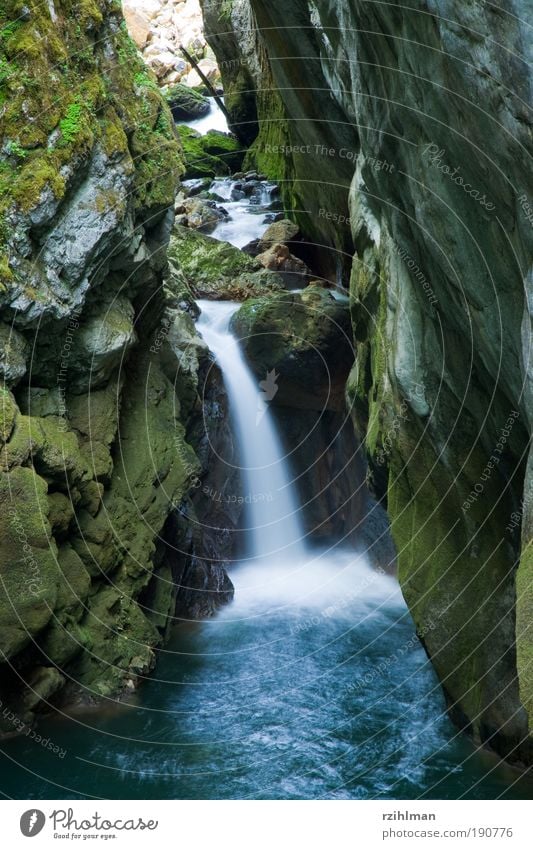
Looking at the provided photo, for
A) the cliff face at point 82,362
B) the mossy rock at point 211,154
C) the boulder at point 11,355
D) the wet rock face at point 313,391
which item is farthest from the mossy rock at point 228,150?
the boulder at point 11,355

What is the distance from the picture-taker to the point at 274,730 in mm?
11844

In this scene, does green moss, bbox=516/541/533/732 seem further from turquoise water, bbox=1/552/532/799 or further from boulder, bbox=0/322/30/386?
boulder, bbox=0/322/30/386

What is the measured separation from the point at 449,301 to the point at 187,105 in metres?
40.6

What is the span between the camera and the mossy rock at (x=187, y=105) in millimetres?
44906

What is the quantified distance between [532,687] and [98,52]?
1300 centimetres

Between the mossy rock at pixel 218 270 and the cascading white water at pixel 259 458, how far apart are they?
1.65 metres

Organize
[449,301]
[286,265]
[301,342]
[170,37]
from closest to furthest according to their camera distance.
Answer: [449,301], [301,342], [286,265], [170,37]

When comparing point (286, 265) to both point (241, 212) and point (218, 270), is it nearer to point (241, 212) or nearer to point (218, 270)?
point (218, 270)

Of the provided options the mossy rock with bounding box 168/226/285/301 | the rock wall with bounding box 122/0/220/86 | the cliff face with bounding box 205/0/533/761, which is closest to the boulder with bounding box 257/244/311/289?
the mossy rock with bounding box 168/226/285/301

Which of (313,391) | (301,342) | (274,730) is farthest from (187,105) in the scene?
(274,730)

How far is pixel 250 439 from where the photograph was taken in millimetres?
22219

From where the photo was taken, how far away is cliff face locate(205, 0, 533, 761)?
247 inches
